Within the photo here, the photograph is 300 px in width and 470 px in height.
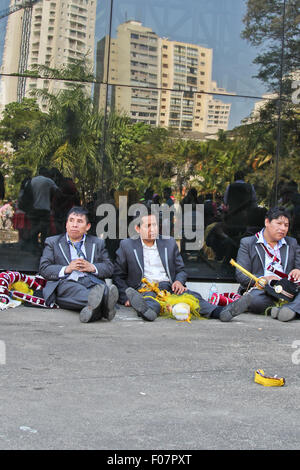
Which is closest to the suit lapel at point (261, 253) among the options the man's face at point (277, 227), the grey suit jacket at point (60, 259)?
the man's face at point (277, 227)

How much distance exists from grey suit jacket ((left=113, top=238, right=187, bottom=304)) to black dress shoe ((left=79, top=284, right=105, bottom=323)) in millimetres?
830

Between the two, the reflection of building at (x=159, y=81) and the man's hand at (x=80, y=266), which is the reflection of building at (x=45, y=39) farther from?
the man's hand at (x=80, y=266)

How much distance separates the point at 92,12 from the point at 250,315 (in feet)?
12.0

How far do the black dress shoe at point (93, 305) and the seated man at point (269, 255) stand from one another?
5.38 feet

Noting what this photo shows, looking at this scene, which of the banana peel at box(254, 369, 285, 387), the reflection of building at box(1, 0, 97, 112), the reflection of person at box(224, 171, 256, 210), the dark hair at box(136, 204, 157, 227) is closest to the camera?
the banana peel at box(254, 369, 285, 387)

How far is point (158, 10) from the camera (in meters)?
7.75

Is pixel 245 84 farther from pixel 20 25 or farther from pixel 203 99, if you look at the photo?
pixel 20 25

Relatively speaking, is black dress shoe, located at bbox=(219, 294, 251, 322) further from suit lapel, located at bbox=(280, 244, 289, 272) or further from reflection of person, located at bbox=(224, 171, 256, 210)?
reflection of person, located at bbox=(224, 171, 256, 210)

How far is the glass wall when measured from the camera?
25.0 ft

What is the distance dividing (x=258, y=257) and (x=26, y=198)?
2576mm

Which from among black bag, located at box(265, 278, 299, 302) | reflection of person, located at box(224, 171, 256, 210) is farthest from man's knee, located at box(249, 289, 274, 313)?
reflection of person, located at box(224, 171, 256, 210)

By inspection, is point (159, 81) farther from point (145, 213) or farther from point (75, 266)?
point (75, 266)
